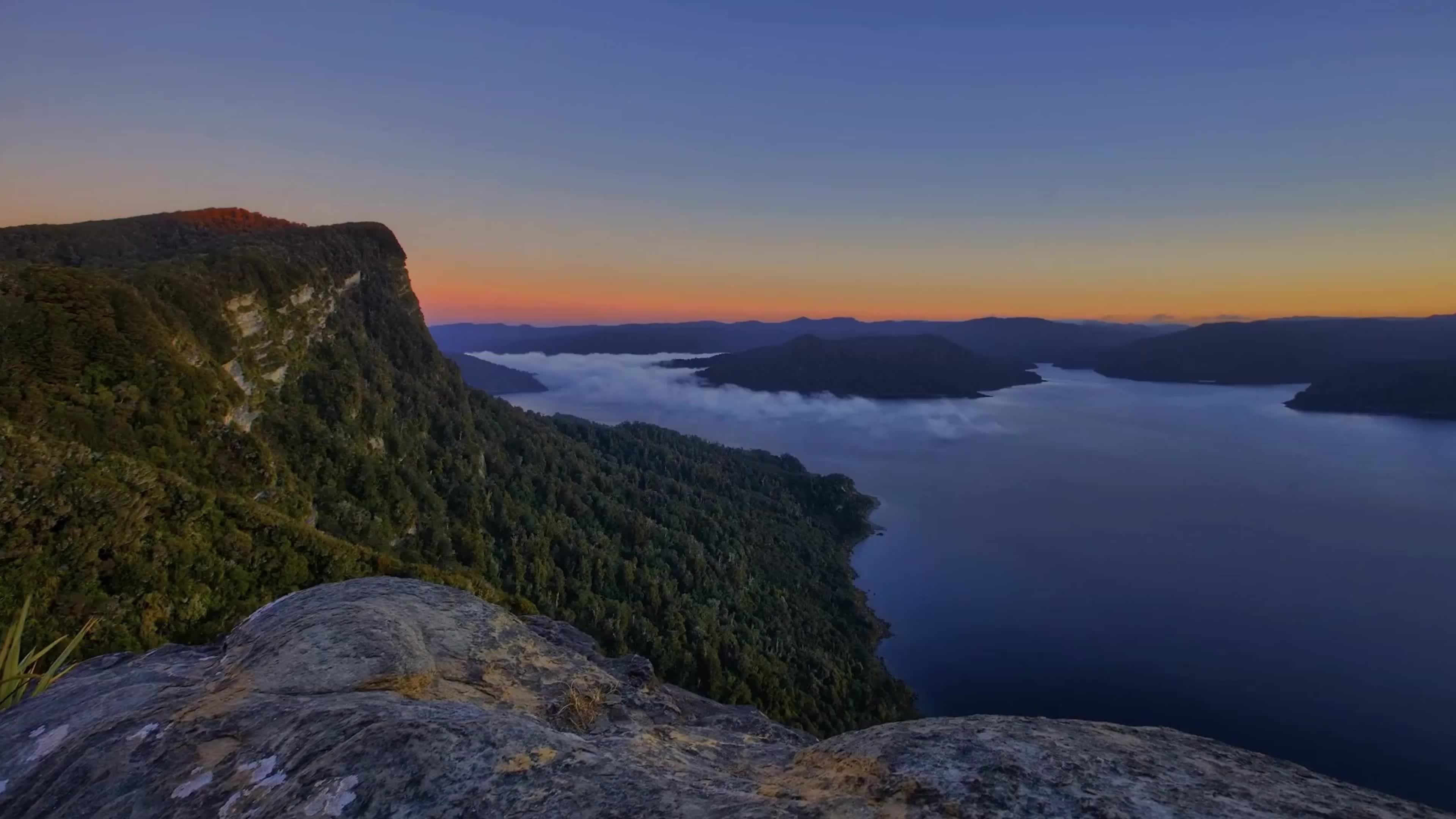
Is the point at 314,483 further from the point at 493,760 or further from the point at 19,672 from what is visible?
the point at 493,760

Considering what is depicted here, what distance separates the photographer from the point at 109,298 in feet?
60.1

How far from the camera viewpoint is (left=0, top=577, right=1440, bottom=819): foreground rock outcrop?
174 inches

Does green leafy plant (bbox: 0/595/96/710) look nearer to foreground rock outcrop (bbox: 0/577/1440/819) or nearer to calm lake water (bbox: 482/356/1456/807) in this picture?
foreground rock outcrop (bbox: 0/577/1440/819)

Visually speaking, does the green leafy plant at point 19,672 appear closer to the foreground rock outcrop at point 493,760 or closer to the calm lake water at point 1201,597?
the foreground rock outcrop at point 493,760

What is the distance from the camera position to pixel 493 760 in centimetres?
473

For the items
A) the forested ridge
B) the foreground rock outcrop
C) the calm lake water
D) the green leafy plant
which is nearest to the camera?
the foreground rock outcrop

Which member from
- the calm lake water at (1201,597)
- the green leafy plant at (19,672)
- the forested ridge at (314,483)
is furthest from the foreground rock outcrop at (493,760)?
the calm lake water at (1201,597)

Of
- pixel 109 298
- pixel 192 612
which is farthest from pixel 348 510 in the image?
pixel 192 612

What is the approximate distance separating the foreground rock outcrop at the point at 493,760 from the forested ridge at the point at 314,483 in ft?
13.0

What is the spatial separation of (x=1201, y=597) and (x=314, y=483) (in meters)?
102

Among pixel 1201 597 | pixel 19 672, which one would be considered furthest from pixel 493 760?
pixel 1201 597

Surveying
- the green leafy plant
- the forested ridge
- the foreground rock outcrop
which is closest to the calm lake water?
the forested ridge

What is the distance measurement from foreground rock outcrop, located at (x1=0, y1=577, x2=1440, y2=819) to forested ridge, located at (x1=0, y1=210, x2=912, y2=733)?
398cm

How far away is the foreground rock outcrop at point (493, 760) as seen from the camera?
14.5ft
